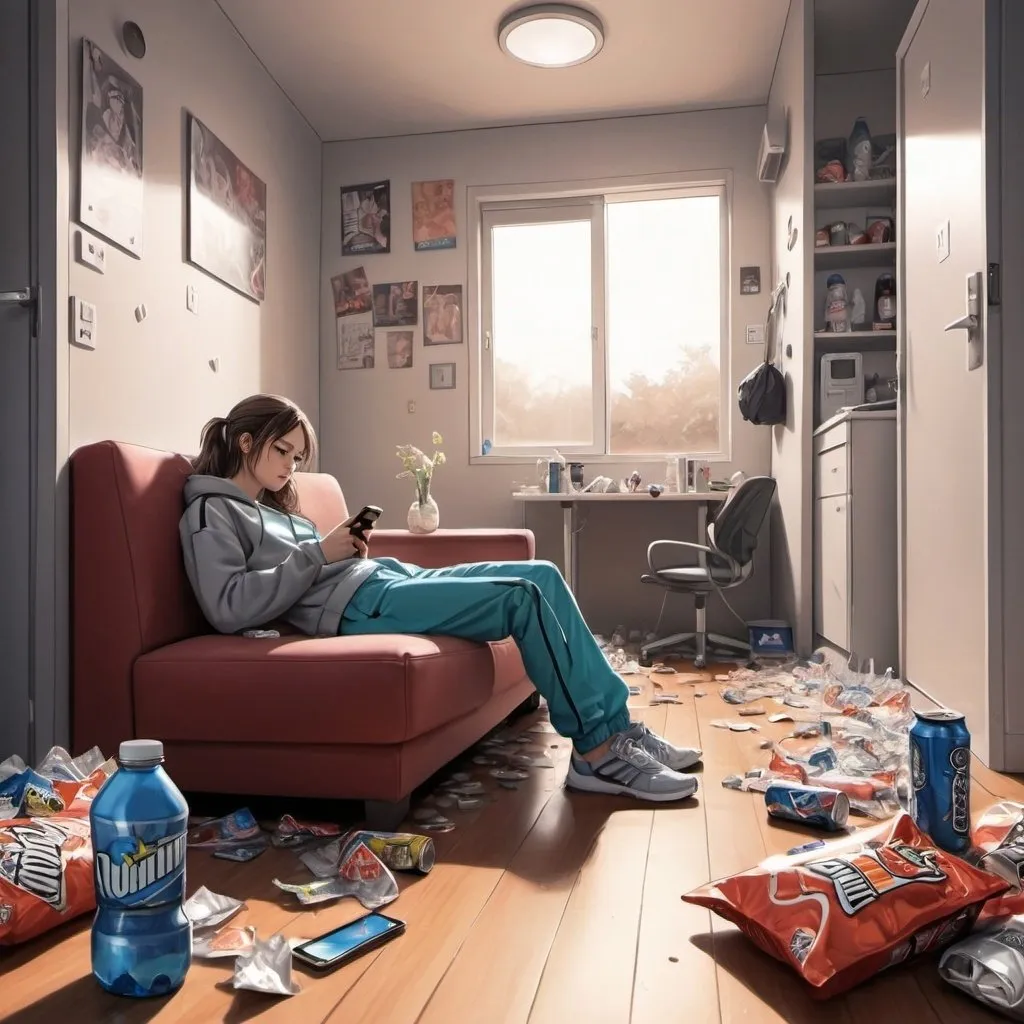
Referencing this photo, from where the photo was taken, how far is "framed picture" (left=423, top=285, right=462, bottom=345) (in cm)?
463

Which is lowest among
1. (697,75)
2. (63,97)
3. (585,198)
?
(63,97)

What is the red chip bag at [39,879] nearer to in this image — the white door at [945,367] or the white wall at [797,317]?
the white door at [945,367]

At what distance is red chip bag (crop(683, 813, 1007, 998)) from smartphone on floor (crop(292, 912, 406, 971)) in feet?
1.53

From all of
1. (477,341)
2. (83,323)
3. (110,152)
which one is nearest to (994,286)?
(83,323)

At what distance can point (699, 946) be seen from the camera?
4.11 ft

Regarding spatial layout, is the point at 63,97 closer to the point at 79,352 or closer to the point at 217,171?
the point at 79,352

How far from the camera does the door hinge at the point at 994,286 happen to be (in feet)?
6.97

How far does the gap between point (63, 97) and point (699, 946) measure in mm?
2336

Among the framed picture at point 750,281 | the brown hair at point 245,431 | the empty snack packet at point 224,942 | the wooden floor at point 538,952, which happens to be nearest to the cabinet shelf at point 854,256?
the framed picture at point 750,281

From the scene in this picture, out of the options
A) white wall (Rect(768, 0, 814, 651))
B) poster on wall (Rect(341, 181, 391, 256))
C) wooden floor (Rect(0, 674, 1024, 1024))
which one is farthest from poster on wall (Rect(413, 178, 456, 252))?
wooden floor (Rect(0, 674, 1024, 1024))

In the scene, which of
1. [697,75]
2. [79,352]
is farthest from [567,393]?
[79,352]

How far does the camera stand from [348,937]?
1.27 metres

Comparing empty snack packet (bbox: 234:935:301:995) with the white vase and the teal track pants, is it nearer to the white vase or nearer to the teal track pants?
the teal track pants

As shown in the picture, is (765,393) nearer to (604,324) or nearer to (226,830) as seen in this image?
(604,324)
